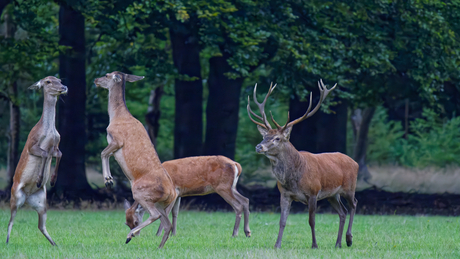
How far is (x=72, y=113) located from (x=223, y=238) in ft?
26.8

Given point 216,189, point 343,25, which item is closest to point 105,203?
point 216,189

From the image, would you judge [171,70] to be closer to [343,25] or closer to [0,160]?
[343,25]

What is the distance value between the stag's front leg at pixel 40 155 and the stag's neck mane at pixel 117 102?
103 cm

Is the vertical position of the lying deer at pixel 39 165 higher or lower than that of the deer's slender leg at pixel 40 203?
higher

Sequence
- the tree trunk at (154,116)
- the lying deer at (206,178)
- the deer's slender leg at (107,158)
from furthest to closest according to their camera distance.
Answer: the tree trunk at (154,116)
the lying deer at (206,178)
the deer's slender leg at (107,158)

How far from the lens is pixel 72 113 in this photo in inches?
704

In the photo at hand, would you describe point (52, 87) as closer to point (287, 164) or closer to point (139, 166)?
point (139, 166)

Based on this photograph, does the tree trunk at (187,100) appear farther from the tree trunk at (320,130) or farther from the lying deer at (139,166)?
the lying deer at (139,166)

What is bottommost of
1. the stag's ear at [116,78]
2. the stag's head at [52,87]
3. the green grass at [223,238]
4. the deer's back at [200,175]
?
the green grass at [223,238]

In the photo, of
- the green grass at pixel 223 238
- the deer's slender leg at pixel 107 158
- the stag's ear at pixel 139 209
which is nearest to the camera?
the green grass at pixel 223 238

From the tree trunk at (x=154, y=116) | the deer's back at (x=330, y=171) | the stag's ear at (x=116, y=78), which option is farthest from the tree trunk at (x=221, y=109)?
the stag's ear at (x=116, y=78)

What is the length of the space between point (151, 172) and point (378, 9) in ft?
31.9

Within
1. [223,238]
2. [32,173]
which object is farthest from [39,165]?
[223,238]

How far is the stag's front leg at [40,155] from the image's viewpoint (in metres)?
9.31
